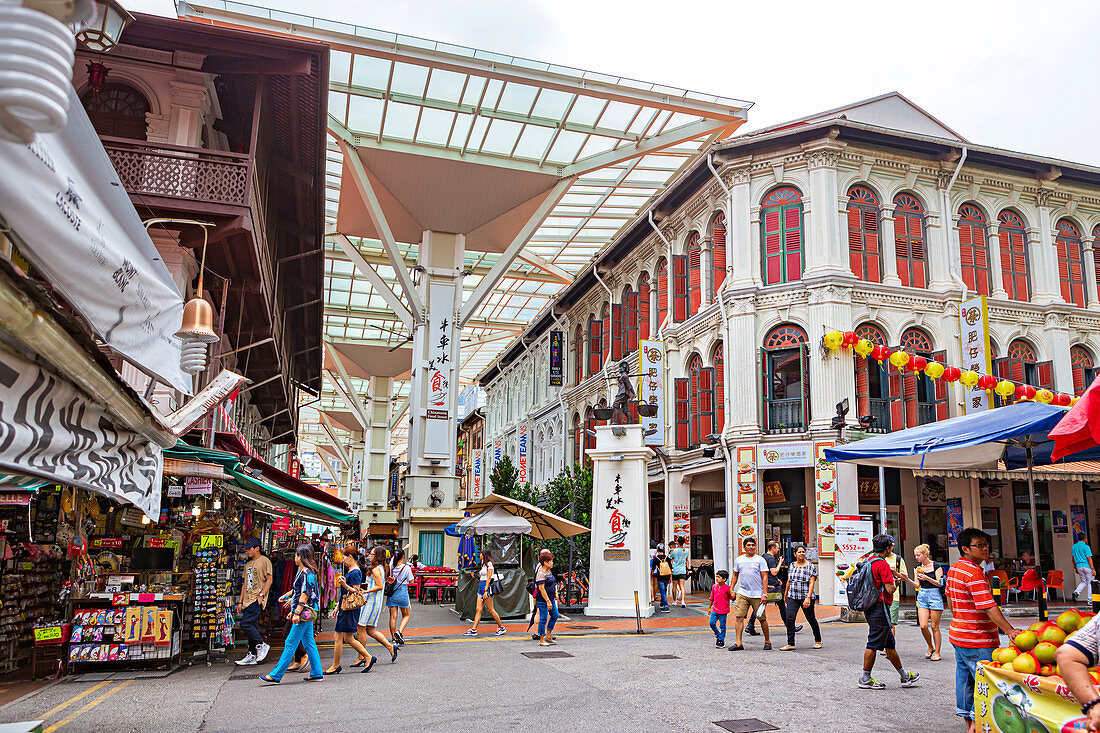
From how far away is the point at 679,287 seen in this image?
94.7 feet

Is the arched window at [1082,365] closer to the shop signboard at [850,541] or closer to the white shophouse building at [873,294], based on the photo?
the white shophouse building at [873,294]

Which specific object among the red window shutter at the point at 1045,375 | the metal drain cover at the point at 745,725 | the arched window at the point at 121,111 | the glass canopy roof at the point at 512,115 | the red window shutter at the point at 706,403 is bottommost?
the metal drain cover at the point at 745,725

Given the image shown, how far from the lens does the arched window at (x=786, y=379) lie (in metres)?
24.1

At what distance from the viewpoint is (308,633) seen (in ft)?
34.2

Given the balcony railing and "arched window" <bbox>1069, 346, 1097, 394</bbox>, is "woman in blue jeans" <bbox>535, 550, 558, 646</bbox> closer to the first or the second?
the balcony railing

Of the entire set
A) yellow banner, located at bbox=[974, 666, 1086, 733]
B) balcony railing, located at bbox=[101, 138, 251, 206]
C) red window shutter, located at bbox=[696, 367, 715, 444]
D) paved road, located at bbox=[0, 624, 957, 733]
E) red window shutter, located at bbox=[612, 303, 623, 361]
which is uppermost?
red window shutter, located at bbox=[612, 303, 623, 361]

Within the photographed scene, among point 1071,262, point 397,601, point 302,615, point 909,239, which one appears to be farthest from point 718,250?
point 302,615

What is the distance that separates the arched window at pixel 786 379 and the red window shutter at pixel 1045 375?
7.37m

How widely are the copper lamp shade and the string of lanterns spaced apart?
17798 millimetres

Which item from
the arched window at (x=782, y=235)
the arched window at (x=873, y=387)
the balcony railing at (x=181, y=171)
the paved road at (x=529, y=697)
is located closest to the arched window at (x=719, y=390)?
the arched window at (x=782, y=235)

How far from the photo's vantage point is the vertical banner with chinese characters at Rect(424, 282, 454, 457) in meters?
28.1

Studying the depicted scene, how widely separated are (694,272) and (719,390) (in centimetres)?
443

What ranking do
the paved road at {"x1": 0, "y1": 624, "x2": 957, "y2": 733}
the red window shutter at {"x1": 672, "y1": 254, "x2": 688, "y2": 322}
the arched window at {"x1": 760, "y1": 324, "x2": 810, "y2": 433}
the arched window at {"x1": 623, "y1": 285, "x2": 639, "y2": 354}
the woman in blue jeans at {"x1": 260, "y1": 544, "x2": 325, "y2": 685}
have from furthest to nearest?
the arched window at {"x1": 623, "y1": 285, "x2": 639, "y2": 354} < the red window shutter at {"x1": 672, "y1": 254, "x2": 688, "y2": 322} < the arched window at {"x1": 760, "y1": 324, "x2": 810, "y2": 433} < the woman in blue jeans at {"x1": 260, "y1": 544, "x2": 325, "y2": 685} < the paved road at {"x1": 0, "y1": 624, "x2": 957, "y2": 733}

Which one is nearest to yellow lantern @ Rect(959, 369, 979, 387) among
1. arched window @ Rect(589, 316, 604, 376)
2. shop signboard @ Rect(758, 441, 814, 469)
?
shop signboard @ Rect(758, 441, 814, 469)
